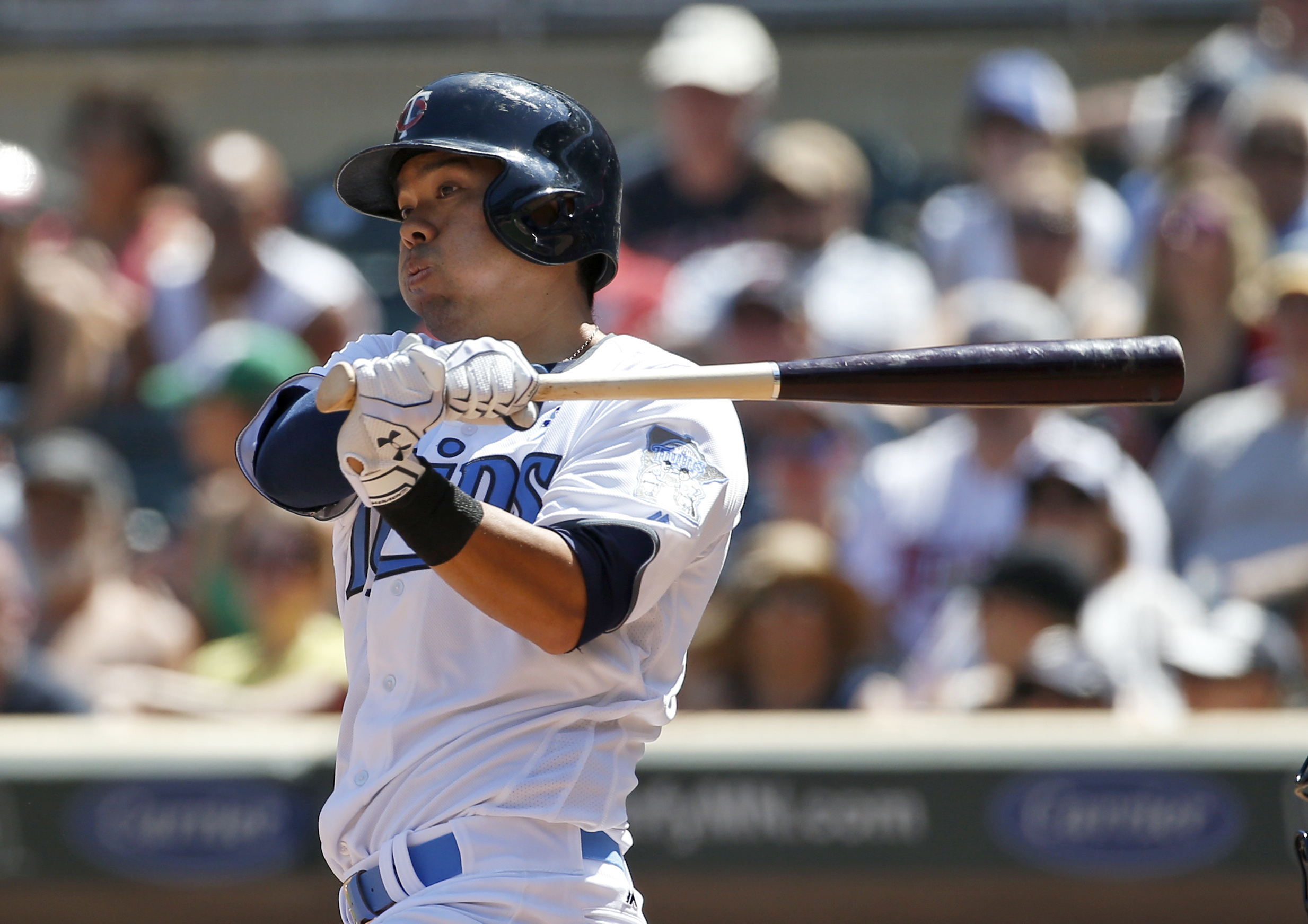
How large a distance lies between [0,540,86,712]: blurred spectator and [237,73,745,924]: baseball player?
110 inches

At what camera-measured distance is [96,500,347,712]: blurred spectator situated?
475 centimetres

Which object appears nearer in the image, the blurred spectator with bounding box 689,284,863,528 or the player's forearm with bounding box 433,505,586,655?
the player's forearm with bounding box 433,505,586,655

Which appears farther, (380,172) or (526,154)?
(380,172)

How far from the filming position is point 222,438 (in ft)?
18.1

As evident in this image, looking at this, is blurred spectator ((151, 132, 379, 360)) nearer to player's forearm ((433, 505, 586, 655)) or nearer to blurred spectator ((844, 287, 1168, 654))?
blurred spectator ((844, 287, 1168, 654))

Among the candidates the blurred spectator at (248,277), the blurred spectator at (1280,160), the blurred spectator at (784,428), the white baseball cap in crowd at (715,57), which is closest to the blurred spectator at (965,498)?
the blurred spectator at (784,428)

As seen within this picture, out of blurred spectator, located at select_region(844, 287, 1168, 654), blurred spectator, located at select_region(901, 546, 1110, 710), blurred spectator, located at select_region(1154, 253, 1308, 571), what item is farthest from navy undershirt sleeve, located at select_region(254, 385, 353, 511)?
blurred spectator, located at select_region(1154, 253, 1308, 571)

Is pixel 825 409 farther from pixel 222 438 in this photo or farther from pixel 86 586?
pixel 86 586

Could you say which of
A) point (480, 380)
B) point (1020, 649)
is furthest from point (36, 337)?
point (480, 380)

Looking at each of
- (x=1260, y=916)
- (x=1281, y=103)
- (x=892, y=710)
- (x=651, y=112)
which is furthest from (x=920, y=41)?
(x=1260, y=916)

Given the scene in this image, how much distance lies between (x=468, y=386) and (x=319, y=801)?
2.65 meters

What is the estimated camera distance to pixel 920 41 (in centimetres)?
843

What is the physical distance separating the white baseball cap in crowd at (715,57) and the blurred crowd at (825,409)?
2 cm

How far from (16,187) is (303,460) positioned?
446cm
